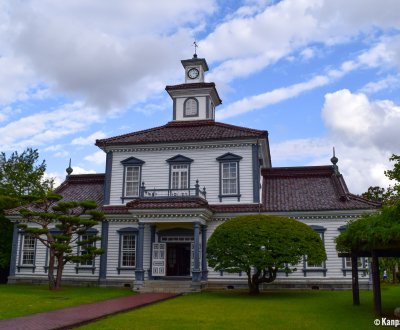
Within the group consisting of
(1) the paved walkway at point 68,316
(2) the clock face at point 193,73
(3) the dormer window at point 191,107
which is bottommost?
(1) the paved walkway at point 68,316

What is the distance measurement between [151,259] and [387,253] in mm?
13478

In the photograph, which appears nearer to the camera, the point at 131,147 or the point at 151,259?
the point at 151,259

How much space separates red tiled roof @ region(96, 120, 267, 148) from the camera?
24.9 metres

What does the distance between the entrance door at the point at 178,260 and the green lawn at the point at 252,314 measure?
6258mm

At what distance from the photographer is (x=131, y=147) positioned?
26.1 m

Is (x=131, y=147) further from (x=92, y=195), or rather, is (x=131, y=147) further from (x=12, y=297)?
(x=12, y=297)

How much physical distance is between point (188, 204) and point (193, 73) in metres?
10.9

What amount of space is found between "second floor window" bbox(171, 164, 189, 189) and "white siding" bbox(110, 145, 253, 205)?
0.29 meters

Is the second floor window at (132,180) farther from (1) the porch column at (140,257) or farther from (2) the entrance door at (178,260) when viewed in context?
(2) the entrance door at (178,260)

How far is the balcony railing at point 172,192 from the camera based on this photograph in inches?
923

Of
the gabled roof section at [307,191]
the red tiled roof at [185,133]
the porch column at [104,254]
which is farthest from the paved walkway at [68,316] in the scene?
the red tiled roof at [185,133]

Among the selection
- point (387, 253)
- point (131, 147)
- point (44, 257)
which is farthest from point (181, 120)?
point (387, 253)

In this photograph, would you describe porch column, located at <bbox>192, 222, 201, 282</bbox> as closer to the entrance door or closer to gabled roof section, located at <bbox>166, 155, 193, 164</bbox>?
the entrance door

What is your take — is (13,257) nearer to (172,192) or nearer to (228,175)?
(172,192)
